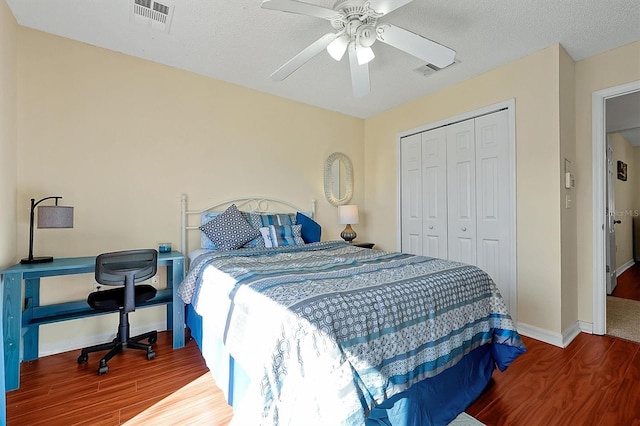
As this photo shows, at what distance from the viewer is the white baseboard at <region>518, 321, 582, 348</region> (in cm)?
251

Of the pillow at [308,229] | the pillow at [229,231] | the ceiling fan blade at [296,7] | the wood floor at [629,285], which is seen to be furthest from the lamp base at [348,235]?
the wood floor at [629,285]

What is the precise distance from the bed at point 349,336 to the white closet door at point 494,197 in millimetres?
1229

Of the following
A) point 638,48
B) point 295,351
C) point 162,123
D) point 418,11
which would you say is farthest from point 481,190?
point 162,123

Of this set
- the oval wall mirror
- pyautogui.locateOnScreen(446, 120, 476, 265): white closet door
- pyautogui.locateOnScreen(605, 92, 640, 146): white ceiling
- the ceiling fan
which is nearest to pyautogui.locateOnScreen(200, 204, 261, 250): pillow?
the oval wall mirror

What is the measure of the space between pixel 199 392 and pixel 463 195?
3.06 meters

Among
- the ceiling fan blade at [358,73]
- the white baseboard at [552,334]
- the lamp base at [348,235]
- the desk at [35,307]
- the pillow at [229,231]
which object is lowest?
the white baseboard at [552,334]

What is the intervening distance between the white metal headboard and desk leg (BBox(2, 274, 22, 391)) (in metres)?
1.22

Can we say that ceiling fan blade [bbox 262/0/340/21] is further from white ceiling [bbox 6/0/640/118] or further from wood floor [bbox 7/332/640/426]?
wood floor [bbox 7/332/640/426]

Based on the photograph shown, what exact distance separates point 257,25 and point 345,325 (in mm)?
2259

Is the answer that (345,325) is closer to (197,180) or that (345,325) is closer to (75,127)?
(197,180)

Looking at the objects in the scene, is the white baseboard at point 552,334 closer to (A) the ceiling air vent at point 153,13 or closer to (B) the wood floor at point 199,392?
(B) the wood floor at point 199,392

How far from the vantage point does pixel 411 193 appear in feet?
12.8

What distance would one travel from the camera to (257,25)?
89.6 inches

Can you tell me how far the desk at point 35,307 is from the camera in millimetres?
1899
